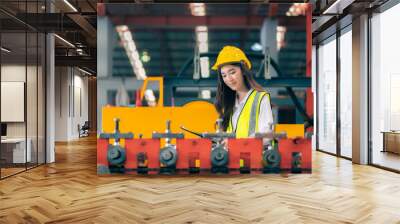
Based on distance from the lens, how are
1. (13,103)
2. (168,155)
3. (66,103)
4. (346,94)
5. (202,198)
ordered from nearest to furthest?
(202,198), (168,155), (13,103), (346,94), (66,103)

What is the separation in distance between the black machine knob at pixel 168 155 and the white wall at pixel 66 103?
10.4 m

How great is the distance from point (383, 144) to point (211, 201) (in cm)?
442

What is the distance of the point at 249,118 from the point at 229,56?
1.04 meters

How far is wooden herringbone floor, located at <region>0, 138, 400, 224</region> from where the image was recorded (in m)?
3.96

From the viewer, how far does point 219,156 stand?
252 inches

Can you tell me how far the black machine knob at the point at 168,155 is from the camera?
6352 mm

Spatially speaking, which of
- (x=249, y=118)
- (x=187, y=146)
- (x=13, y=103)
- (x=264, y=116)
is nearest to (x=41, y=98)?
(x=13, y=103)

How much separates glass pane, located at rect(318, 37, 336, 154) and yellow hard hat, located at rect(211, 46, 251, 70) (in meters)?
4.41

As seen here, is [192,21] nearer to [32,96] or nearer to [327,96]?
[32,96]

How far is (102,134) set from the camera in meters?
6.32

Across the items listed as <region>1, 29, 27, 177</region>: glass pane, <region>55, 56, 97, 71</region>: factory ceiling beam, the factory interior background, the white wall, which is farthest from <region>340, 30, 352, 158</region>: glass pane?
the white wall

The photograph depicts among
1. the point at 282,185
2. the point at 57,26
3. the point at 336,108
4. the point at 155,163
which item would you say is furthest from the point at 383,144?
the point at 57,26

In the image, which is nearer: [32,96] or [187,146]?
[187,146]

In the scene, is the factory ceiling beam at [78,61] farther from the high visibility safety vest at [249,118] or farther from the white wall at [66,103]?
the high visibility safety vest at [249,118]
